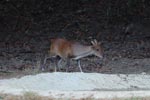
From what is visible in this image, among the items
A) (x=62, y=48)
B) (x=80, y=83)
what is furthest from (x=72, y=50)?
(x=80, y=83)

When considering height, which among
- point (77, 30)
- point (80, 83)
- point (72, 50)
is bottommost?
point (80, 83)

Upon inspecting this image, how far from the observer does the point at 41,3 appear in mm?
22594

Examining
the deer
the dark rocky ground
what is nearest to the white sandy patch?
the deer

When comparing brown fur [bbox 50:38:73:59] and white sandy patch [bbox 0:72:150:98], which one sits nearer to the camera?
white sandy patch [bbox 0:72:150:98]

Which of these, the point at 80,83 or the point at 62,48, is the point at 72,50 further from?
the point at 80,83

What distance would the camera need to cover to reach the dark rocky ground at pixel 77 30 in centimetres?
1691

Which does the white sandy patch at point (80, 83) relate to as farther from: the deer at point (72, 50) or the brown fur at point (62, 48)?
the brown fur at point (62, 48)

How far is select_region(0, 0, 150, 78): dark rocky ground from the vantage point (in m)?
16.9

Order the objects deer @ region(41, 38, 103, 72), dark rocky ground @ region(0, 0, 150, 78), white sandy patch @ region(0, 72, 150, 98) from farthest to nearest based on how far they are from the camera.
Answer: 1. dark rocky ground @ region(0, 0, 150, 78)
2. deer @ region(41, 38, 103, 72)
3. white sandy patch @ region(0, 72, 150, 98)

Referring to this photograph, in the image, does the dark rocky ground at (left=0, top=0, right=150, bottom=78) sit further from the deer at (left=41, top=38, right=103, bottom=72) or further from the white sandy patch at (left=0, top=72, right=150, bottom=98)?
the white sandy patch at (left=0, top=72, right=150, bottom=98)

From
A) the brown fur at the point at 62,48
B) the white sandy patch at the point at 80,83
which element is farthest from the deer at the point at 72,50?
the white sandy patch at the point at 80,83

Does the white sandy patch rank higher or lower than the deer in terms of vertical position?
lower

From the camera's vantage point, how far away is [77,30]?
68.6 feet

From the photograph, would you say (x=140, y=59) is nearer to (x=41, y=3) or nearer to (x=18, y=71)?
(x=18, y=71)
